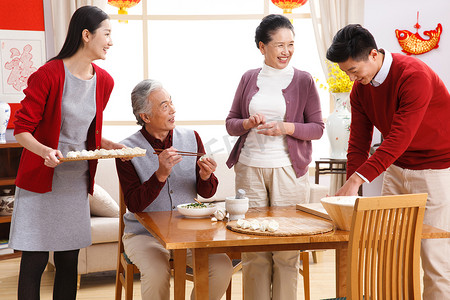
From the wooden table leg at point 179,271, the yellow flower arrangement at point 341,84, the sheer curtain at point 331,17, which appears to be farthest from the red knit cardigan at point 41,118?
the sheer curtain at point 331,17

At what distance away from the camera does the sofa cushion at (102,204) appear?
12.5 ft

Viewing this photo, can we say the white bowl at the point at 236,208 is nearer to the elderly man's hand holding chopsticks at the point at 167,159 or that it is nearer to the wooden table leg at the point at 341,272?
the elderly man's hand holding chopsticks at the point at 167,159

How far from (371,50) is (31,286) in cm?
172

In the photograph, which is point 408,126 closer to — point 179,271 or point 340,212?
point 340,212

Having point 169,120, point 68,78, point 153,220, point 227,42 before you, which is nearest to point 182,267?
point 153,220

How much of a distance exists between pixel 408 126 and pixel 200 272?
100 cm

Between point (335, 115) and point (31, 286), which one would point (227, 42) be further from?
point (31, 286)

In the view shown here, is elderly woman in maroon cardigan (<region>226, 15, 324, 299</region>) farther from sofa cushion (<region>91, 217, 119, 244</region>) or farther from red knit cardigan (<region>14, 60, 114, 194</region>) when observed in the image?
Answer: sofa cushion (<region>91, 217, 119, 244</region>)

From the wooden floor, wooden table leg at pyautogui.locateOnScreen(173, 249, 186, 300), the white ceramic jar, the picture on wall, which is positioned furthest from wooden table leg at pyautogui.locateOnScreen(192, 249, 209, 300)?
the picture on wall

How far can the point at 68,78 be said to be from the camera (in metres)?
2.23

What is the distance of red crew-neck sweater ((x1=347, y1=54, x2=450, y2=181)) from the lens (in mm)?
2117

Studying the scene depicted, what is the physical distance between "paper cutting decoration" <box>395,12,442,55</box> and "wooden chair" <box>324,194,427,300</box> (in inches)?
153

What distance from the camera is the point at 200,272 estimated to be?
185 cm

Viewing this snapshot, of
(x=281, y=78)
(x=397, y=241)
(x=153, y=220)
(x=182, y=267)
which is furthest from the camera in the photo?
(x=281, y=78)
